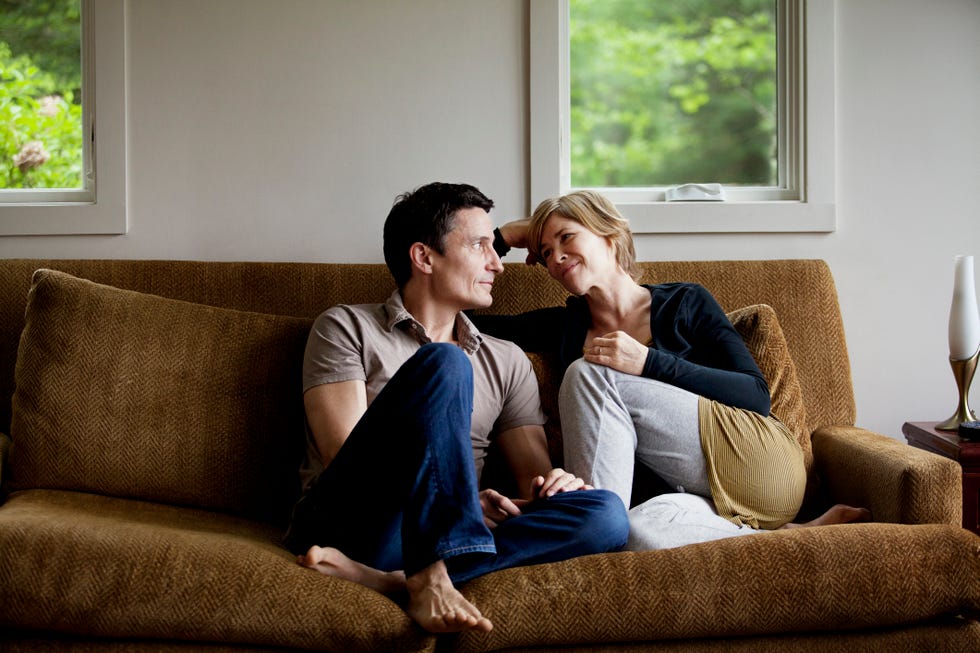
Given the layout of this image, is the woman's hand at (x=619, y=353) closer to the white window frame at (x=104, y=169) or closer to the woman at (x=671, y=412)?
the woman at (x=671, y=412)

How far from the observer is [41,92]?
112 inches

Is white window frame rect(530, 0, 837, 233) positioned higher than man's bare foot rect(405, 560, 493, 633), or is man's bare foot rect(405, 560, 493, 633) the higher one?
white window frame rect(530, 0, 837, 233)

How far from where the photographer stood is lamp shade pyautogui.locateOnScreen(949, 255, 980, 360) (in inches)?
93.3

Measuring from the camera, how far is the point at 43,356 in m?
2.05

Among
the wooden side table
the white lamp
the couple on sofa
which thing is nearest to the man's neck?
the couple on sofa

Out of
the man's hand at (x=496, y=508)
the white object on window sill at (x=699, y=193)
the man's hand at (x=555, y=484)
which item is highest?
the white object on window sill at (x=699, y=193)

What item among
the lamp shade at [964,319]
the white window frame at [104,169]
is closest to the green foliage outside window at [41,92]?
the white window frame at [104,169]

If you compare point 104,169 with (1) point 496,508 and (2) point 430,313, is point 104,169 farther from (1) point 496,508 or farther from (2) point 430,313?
(1) point 496,508

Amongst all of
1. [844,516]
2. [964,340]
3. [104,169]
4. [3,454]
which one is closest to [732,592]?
[844,516]

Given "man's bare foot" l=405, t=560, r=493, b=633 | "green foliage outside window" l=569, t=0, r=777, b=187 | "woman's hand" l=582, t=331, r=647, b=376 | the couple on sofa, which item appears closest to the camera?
"man's bare foot" l=405, t=560, r=493, b=633

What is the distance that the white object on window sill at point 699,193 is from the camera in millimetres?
2732

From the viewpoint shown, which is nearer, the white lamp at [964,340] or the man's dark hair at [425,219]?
the man's dark hair at [425,219]

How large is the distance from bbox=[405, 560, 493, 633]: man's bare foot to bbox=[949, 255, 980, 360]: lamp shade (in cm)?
163

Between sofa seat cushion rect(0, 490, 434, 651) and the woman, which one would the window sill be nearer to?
the woman
